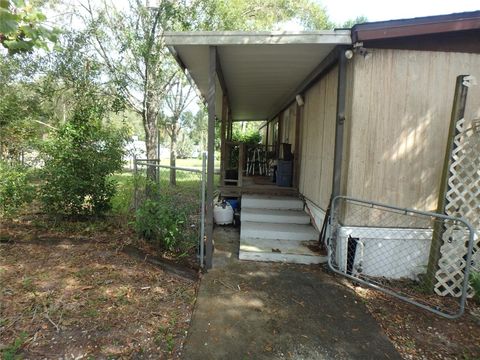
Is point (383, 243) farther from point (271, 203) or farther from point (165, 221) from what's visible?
point (165, 221)

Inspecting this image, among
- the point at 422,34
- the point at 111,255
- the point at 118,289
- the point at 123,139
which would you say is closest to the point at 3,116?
A: the point at 123,139

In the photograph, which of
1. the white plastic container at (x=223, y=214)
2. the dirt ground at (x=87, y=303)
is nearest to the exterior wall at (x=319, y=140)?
the white plastic container at (x=223, y=214)

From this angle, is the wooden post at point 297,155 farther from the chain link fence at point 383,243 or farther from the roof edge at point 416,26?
the roof edge at point 416,26

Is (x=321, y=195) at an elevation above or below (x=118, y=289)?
above

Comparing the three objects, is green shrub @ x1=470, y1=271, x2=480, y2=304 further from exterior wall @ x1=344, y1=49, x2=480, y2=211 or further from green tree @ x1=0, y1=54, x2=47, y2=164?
green tree @ x1=0, y1=54, x2=47, y2=164

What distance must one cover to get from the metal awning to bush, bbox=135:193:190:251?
2113mm

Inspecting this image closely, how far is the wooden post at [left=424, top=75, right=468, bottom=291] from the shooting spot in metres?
3.19

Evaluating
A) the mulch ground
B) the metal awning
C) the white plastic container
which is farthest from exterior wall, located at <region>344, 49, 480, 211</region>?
the white plastic container

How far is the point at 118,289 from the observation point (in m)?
3.14

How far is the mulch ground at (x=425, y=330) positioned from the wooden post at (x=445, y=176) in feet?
1.60

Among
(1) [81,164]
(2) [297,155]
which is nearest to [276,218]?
(2) [297,155]

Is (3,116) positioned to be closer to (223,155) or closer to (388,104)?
(223,155)

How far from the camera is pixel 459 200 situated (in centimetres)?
338

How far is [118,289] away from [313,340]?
210 centimetres
